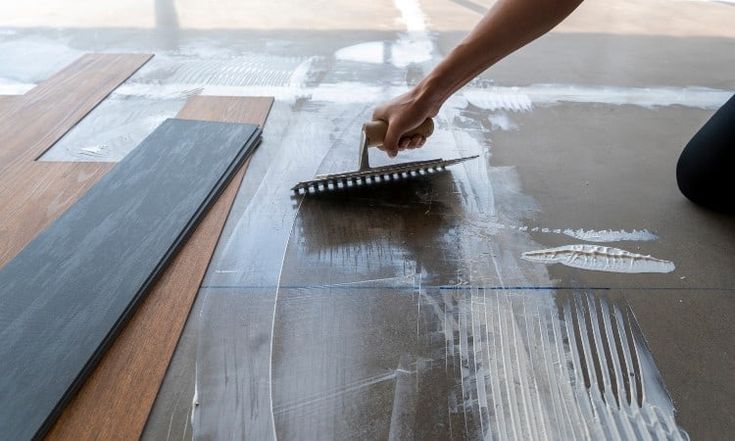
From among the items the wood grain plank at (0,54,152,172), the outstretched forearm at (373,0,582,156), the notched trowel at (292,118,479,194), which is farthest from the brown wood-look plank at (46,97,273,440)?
the wood grain plank at (0,54,152,172)

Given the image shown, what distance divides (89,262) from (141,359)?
39 centimetres

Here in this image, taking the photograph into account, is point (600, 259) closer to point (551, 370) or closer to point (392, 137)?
point (551, 370)

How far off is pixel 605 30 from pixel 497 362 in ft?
10.5

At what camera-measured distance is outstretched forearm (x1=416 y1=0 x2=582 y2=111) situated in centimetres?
153

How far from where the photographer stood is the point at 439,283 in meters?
1.57

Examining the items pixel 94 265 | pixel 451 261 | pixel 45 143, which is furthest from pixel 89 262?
pixel 451 261

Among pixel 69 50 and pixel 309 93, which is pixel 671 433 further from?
pixel 69 50

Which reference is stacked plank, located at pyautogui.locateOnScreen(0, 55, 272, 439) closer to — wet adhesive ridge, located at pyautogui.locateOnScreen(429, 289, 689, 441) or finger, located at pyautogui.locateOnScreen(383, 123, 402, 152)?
finger, located at pyautogui.locateOnScreen(383, 123, 402, 152)

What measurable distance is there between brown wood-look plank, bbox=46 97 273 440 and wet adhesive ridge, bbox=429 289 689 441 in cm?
72

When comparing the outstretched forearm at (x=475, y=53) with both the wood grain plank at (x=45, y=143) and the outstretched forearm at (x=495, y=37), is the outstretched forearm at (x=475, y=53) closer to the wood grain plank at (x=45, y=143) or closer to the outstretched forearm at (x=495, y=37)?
the outstretched forearm at (x=495, y=37)

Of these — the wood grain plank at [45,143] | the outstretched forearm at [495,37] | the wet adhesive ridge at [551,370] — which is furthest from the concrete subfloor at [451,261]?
the outstretched forearm at [495,37]

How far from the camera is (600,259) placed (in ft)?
5.46

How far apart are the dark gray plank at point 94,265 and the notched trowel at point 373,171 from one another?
36 centimetres

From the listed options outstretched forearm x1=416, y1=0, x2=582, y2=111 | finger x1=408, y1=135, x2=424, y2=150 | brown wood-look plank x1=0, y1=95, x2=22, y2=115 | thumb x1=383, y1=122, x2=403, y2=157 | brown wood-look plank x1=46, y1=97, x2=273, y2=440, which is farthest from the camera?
brown wood-look plank x1=0, y1=95, x2=22, y2=115
